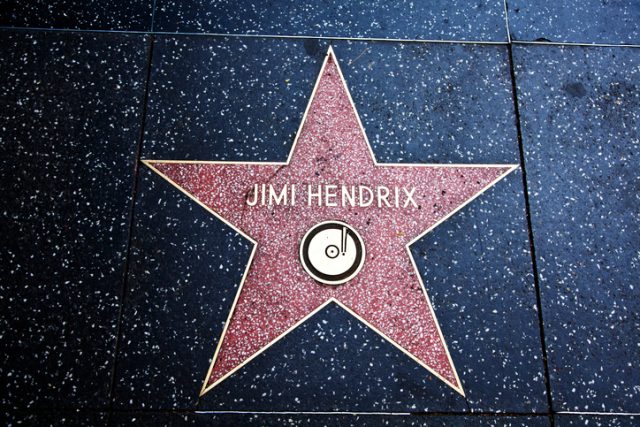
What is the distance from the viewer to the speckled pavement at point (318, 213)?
1.50 metres

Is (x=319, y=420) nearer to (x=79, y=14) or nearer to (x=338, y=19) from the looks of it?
(x=338, y=19)

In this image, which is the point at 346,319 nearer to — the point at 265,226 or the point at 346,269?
the point at 346,269

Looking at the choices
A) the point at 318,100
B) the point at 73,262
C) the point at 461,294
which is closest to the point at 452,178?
the point at 461,294

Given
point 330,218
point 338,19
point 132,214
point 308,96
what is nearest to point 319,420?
point 330,218

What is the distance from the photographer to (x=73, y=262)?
1578mm

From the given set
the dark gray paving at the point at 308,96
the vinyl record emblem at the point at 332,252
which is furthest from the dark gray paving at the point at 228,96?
the vinyl record emblem at the point at 332,252

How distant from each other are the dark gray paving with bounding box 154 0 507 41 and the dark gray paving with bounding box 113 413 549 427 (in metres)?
1.40

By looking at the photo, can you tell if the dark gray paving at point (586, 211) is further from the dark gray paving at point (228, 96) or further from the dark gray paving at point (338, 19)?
the dark gray paving at point (228, 96)

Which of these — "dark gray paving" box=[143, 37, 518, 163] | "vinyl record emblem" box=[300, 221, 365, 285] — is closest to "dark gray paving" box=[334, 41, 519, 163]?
"dark gray paving" box=[143, 37, 518, 163]

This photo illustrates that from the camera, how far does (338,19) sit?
5.99 ft

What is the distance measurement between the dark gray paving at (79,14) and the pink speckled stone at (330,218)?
0.61 m

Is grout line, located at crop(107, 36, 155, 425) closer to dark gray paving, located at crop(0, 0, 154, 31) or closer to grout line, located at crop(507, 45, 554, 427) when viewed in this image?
dark gray paving, located at crop(0, 0, 154, 31)

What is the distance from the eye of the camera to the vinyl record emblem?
1.57 metres

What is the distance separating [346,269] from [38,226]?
1092mm
